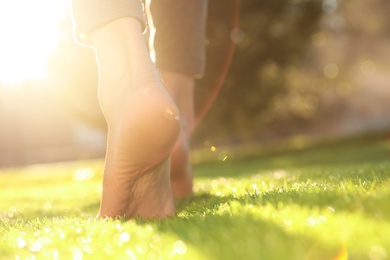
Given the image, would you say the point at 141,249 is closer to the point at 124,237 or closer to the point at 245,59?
the point at 124,237

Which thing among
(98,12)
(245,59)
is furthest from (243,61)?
(98,12)

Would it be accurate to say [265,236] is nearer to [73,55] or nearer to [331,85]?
[73,55]

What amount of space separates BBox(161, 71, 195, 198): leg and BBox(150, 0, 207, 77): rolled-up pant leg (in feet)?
0.19

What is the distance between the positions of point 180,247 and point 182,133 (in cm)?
174

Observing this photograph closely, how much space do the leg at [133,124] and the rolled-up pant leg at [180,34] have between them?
876 mm

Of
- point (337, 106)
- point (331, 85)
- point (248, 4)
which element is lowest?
point (337, 106)

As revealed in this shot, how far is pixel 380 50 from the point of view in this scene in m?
28.5

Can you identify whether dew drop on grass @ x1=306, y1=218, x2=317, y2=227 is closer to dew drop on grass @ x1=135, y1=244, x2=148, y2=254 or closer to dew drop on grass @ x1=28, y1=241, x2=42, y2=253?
dew drop on grass @ x1=135, y1=244, x2=148, y2=254

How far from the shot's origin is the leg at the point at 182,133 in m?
3.30

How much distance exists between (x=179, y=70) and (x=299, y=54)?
16142 mm

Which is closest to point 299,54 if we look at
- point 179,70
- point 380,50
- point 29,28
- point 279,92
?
point 279,92

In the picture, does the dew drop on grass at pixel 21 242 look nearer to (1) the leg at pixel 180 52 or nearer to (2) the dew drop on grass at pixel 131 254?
(2) the dew drop on grass at pixel 131 254

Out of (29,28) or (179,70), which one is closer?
(179,70)

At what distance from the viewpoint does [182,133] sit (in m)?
3.21
